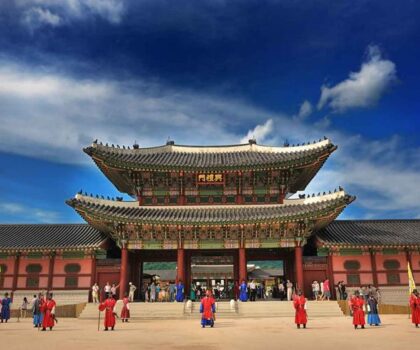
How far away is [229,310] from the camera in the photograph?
995 inches

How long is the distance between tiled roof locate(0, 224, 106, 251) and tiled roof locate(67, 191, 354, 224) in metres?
2.87

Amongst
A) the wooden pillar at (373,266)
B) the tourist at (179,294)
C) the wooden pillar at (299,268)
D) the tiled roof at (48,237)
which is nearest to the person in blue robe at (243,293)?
the wooden pillar at (299,268)

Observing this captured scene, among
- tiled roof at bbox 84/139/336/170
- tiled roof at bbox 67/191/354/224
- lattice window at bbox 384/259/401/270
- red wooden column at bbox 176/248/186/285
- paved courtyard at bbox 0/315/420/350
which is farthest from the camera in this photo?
tiled roof at bbox 84/139/336/170

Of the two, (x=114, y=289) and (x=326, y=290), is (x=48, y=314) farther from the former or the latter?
(x=326, y=290)

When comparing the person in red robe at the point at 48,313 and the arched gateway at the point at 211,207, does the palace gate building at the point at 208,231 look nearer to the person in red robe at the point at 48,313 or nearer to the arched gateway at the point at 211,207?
the arched gateway at the point at 211,207

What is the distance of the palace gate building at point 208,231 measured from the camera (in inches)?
1132

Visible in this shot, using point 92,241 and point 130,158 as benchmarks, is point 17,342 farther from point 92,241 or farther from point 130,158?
point 130,158

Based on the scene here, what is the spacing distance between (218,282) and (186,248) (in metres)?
27.4

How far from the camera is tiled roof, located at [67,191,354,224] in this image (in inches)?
1089

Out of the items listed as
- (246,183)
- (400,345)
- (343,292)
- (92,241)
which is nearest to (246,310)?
(343,292)

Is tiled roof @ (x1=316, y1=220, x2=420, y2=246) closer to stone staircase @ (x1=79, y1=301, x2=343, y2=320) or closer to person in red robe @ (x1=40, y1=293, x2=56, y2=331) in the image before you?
stone staircase @ (x1=79, y1=301, x2=343, y2=320)

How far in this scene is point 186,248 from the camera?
29562 mm

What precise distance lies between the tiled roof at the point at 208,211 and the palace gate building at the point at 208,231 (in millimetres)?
73

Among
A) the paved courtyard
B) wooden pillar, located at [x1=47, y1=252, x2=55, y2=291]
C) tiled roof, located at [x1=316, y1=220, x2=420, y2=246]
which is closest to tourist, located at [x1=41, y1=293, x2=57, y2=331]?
the paved courtyard
